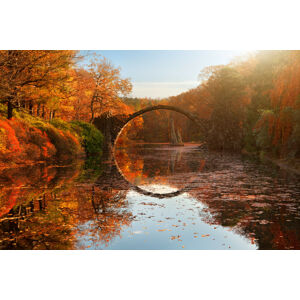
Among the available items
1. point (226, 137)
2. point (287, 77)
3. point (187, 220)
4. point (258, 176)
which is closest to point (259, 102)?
point (226, 137)

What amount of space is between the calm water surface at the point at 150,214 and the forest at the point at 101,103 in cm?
599

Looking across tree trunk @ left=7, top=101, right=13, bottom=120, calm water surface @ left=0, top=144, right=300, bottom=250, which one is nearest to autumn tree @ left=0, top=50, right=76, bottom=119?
tree trunk @ left=7, top=101, right=13, bottom=120

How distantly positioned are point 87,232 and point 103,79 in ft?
101

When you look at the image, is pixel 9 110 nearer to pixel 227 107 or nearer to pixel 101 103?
pixel 101 103

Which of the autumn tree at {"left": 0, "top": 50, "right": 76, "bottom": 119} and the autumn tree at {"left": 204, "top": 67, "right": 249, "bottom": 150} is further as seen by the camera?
the autumn tree at {"left": 204, "top": 67, "right": 249, "bottom": 150}

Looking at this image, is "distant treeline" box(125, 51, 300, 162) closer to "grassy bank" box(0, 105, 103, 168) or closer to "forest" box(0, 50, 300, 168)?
"forest" box(0, 50, 300, 168)

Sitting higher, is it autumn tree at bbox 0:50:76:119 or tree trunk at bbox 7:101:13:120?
autumn tree at bbox 0:50:76:119

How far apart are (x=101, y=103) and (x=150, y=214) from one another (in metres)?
29.4

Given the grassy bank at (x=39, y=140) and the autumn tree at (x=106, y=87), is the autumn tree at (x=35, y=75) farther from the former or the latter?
the autumn tree at (x=106, y=87)

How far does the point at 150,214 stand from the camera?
7410 mm

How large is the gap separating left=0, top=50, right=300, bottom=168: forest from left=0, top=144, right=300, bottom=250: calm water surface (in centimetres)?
599

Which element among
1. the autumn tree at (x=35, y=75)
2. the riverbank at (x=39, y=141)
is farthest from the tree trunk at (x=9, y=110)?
the riverbank at (x=39, y=141)

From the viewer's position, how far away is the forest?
16844 millimetres

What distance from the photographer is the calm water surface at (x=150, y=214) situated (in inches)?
213
